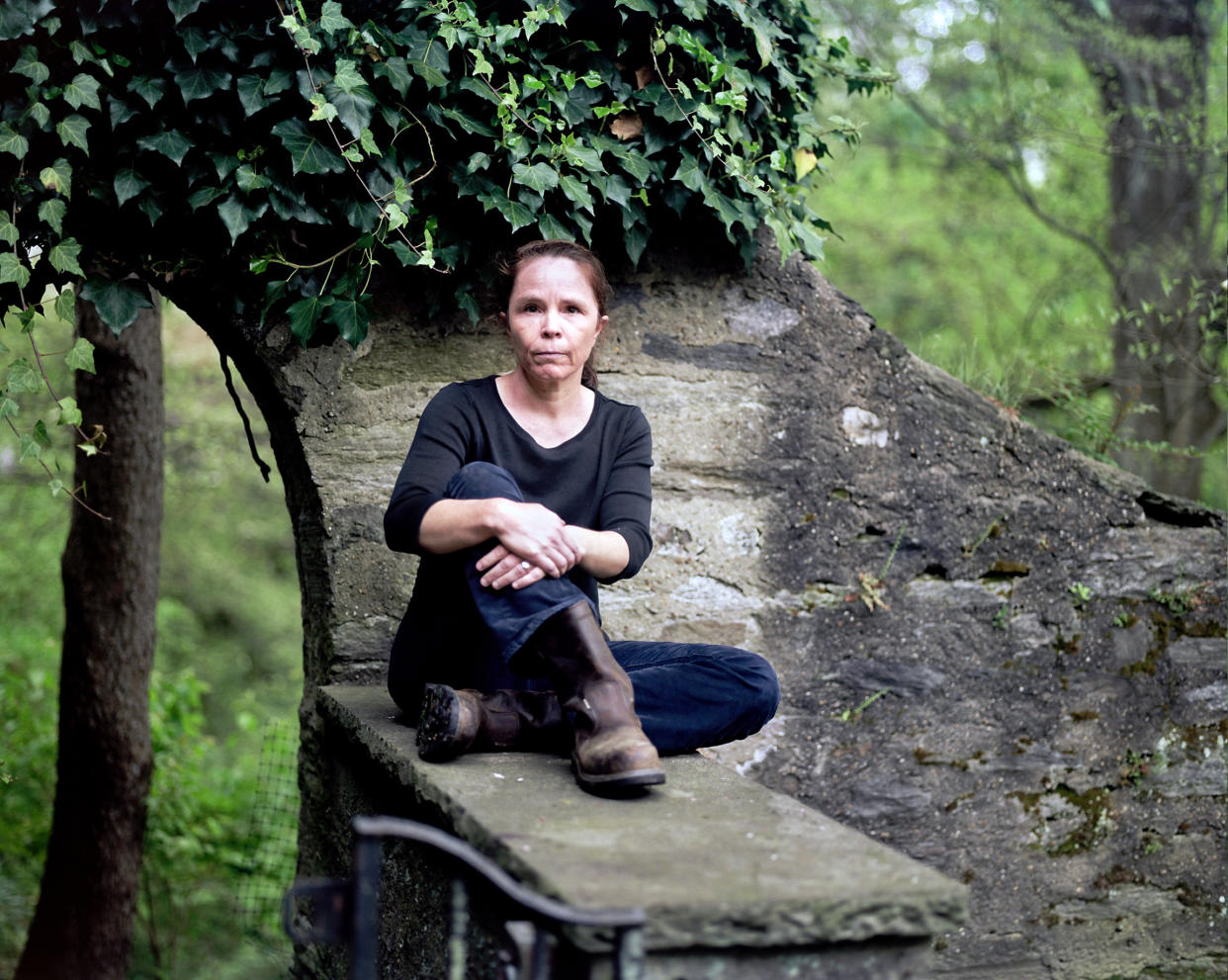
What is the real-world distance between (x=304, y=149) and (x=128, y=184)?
42cm

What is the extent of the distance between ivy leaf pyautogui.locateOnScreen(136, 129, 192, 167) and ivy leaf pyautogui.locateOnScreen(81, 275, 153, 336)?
1.18 ft

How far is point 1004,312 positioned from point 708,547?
8155 millimetres

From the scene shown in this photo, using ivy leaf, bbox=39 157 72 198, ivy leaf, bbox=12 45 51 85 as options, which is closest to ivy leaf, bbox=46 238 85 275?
ivy leaf, bbox=39 157 72 198

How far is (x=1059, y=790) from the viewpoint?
130 inches

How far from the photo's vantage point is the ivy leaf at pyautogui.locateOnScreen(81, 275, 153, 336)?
9.00ft

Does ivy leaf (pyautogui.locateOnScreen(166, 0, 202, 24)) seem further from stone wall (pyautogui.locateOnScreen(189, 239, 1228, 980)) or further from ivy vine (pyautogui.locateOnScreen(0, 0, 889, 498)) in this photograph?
stone wall (pyautogui.locateOnScreen(189, 239, 1228, 980))

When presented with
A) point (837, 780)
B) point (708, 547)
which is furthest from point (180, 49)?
point (837, 780)

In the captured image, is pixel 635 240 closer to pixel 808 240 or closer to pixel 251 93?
pixel 808 240

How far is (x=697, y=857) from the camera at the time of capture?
5.06 ft

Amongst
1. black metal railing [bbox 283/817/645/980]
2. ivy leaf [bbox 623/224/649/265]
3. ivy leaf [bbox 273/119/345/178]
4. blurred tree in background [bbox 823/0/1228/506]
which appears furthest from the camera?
blurred tree in background [bbox 823/0/1228/506]

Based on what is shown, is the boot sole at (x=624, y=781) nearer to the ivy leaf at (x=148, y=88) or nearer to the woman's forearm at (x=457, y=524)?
the woman's forearm at (x=457, y=524)

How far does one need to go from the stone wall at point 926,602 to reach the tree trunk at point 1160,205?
181 centimetres

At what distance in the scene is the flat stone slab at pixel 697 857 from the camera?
138cm

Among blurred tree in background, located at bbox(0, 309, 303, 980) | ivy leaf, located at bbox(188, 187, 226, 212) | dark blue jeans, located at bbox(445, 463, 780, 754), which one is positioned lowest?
blurred tree in background, located at bbox(0, 309, 303, 980)
